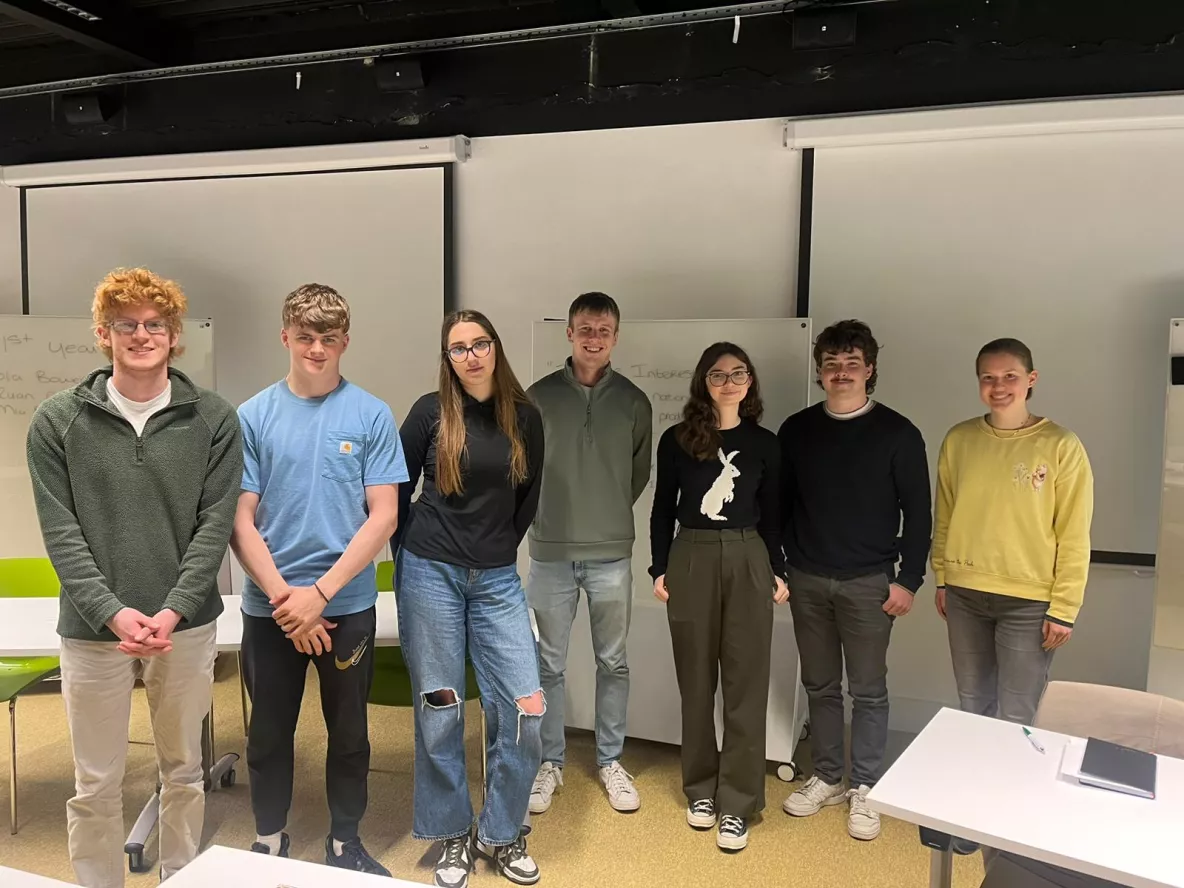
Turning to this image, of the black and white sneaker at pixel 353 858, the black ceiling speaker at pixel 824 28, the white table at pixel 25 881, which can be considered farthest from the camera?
the black ceiling speaker at pixel 824 28

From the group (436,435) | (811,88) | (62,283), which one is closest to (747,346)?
(811,88)

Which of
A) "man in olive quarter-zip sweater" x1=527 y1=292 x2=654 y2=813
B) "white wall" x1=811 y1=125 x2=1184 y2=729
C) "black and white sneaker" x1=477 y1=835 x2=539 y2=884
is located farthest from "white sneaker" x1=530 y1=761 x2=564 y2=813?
"white wall" x1=811 y1=125 x2=1184 y2=729

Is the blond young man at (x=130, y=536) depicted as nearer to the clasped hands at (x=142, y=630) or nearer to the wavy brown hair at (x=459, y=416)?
the clasped hands at (x=142, y=630)

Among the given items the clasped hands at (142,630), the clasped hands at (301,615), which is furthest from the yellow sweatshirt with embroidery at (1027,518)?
the clasped hands at (142,630)

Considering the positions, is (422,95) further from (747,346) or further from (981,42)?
(981,42)

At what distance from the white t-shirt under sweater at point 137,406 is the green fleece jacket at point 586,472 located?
118cm

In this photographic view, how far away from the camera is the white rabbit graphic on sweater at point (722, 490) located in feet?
8.74

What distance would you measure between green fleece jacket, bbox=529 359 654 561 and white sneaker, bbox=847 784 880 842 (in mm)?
1102

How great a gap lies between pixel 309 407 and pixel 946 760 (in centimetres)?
172

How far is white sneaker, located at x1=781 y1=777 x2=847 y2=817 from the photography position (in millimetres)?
2863

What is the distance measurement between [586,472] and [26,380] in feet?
10.3

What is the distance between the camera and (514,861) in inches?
97.6

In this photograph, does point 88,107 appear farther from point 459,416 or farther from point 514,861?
point 514,861

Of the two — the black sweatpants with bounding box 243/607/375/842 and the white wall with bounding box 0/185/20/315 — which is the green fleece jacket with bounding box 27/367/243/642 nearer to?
the black sweatpants with bounding box 243/607/375/842
